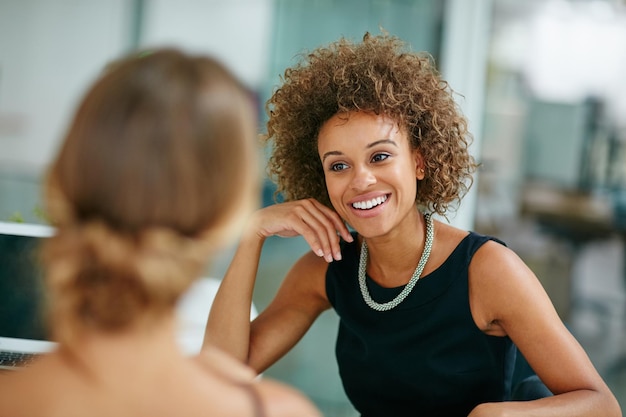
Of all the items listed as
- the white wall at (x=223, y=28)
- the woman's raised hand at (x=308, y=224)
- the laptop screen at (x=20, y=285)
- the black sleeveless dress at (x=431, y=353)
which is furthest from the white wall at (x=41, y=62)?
the black sleeveless dress at (x=431, y=353)

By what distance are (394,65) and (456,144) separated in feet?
0.87

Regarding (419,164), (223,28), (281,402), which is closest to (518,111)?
(223,28)

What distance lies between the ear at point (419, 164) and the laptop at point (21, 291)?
95 centimetres

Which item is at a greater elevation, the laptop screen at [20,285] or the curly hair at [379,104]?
the curly hair at [379,104]

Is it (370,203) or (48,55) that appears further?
(48,55)

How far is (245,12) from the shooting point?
144 inches

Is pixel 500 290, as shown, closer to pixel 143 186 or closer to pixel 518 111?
pixel 143 186

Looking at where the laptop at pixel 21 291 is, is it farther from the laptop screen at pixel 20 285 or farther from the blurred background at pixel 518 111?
the blurred background at pixel 518 111

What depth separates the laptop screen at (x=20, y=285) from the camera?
1904 mm

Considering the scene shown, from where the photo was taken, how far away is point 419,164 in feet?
6.29

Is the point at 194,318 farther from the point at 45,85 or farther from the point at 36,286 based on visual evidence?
the point at 45,85

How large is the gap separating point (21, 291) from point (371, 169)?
37.3 inches

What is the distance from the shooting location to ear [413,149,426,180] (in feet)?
6.21

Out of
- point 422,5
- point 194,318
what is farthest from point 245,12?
point 194,318
